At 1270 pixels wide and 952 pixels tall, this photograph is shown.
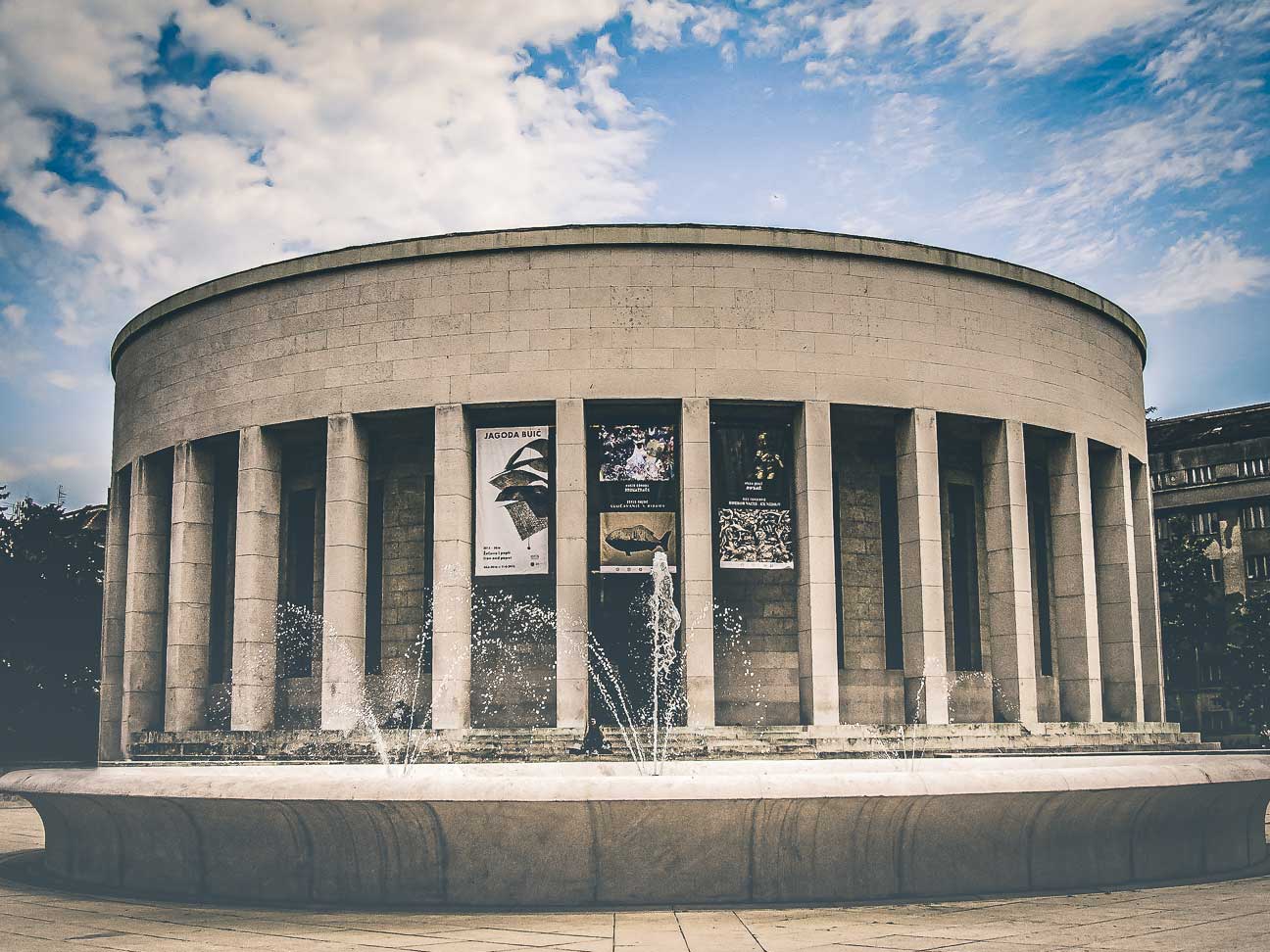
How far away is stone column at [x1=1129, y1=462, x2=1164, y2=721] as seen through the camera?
3156 centimetres

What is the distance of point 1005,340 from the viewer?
26984mm

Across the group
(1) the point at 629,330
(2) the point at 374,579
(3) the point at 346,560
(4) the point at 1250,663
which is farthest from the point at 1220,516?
(3) the point at 346,560

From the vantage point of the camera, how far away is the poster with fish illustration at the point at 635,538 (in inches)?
975

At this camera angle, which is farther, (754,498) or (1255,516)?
(1255,516)

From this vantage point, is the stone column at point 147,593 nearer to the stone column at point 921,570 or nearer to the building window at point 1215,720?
the stone column at point 921,570

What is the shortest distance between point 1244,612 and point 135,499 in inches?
1521

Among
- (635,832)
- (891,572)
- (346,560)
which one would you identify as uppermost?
(346,560)

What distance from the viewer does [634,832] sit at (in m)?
9.82

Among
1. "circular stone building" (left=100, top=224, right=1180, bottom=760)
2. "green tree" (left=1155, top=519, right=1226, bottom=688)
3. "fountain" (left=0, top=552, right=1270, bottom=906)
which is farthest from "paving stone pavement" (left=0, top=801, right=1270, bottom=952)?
"green tree" (left=1155, top=519, right=1226, bottom=688)

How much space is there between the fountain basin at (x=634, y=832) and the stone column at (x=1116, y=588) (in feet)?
60.2

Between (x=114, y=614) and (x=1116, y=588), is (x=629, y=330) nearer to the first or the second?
(x=1116, y=588)

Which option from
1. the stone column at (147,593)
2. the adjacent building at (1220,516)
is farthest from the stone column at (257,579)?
the adjacent building at (1220,516)

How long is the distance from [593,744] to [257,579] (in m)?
8.67

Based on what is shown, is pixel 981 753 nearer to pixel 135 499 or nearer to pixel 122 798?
pixel 122 798
